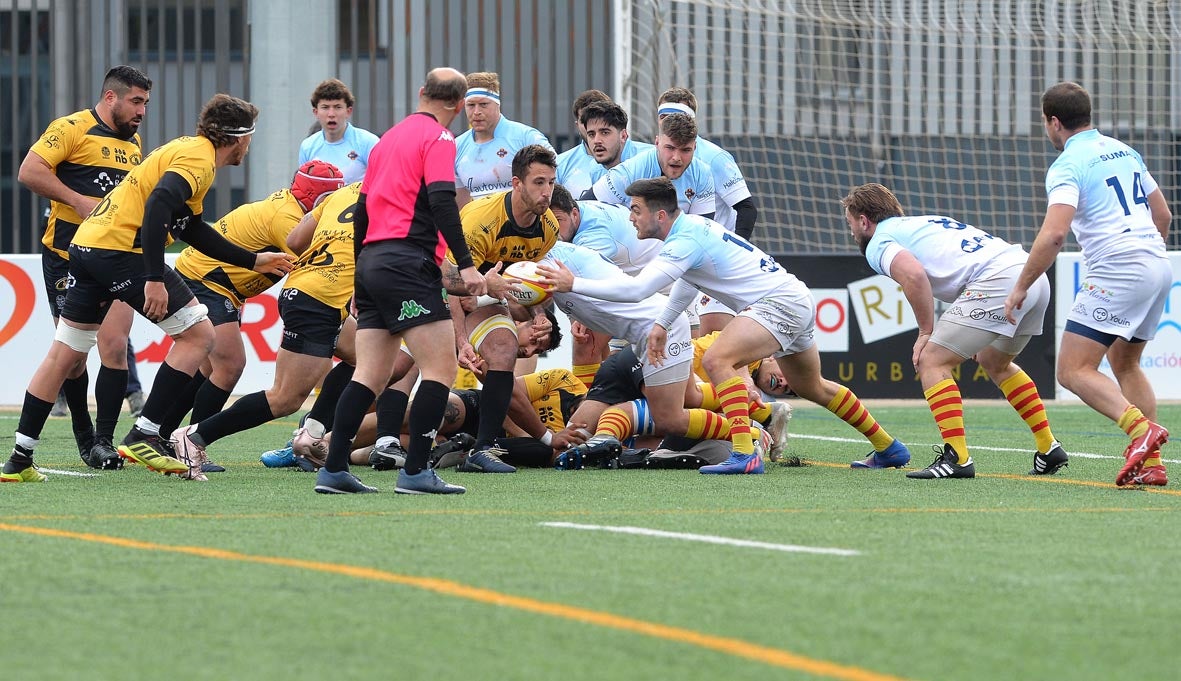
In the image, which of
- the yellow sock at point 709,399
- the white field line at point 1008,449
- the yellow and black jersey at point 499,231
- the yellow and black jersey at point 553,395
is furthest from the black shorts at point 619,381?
the white field line at point 1008,449

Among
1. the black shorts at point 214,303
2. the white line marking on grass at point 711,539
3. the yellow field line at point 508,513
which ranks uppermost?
the black shorts at point 214,303

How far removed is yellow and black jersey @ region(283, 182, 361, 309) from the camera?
319 inches

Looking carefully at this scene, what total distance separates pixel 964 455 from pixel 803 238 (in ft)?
36.6

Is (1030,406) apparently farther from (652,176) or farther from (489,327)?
(652,176)

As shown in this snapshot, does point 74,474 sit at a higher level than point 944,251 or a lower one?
lower

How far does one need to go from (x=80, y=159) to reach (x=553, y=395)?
280 cm

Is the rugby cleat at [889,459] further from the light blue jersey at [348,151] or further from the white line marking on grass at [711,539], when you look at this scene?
the light blue jersey at [348,151]

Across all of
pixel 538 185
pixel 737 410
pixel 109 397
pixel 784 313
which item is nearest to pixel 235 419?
pixel 109 397

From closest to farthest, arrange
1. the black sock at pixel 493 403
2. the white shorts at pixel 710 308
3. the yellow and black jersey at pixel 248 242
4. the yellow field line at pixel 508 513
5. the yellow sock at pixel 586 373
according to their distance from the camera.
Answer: the yellow field line at pixel 508 513
the black sock at pixel 493 403
the yellow and black jersey at pixel 248 242
the yellow sock at pixel 586 373
the white shorts at pixel 710 308

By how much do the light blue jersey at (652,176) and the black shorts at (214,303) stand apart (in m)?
2.50

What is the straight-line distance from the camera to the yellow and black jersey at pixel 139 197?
736 centimetres

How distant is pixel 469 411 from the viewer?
8797mm

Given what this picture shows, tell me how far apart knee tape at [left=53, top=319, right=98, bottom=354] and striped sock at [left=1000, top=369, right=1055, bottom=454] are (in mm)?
4381

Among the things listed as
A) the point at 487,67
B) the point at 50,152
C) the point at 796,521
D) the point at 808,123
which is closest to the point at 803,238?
the point at 808,123
